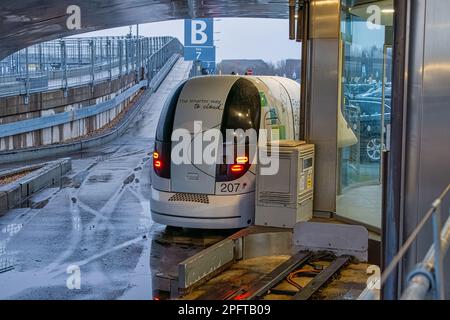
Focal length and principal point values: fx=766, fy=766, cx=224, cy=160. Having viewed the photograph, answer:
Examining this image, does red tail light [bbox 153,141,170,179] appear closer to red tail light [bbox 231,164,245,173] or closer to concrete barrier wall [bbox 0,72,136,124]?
red tail light [bbox 231,164,245,173]

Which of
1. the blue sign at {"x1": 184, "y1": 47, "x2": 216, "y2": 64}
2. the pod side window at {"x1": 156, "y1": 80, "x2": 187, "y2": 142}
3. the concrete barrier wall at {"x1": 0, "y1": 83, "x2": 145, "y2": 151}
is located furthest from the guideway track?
the blue sign at {"x1": 184, "y1": 47, "x2": 216, "y2": 64}

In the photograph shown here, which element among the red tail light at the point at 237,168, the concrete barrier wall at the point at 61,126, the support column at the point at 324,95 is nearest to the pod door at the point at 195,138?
the red tail light at the point at 237,168

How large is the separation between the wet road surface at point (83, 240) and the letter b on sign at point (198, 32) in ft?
32.6

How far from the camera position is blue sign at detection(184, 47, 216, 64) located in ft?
95.0

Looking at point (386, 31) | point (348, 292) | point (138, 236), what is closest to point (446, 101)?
point (348, 292)

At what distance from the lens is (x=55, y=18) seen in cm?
1677

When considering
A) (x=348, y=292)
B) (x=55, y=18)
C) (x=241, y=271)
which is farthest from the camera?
(x=55, y=18)

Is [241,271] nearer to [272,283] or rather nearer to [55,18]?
[272,283]

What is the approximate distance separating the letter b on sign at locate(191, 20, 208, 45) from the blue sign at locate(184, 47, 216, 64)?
0.41m

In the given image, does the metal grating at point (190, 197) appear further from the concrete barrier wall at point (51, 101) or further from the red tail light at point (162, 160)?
the concrete barrier wall at point (51, 101)

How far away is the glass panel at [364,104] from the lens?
9695 millimetres

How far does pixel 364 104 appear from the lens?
10.2 meters

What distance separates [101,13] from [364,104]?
8844 mm
